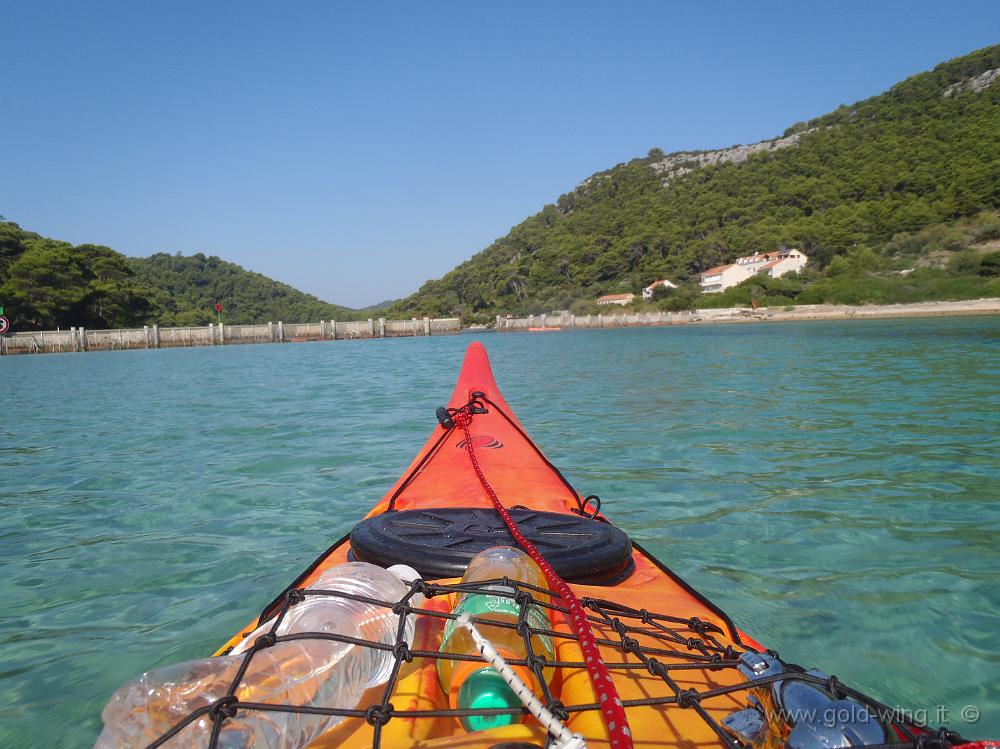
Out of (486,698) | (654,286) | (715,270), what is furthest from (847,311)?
(486,698)

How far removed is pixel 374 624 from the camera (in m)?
1.44

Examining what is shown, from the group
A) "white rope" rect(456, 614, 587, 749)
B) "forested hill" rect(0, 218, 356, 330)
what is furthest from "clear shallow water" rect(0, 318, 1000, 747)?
"forested hill" rect(0, 218, 356, 330)

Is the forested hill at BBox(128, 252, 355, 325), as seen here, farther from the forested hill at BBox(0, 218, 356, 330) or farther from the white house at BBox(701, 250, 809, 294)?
the white house at BBox(701, 250, 809, 294)

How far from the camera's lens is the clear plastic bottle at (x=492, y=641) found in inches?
46.2

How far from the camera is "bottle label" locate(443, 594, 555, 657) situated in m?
1.37

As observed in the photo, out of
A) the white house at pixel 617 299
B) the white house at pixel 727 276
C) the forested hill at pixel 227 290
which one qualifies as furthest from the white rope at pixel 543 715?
the forested hill at pixel 227 290

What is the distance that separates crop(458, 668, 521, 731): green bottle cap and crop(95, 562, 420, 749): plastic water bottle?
25 cm

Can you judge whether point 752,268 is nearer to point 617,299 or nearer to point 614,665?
point 617,299

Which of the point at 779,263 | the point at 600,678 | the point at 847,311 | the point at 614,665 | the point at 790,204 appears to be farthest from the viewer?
the point at 790,204

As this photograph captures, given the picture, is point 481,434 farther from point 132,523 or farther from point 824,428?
point 824,428

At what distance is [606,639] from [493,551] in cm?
42

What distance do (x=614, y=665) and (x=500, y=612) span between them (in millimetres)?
272

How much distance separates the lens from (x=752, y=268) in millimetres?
64250

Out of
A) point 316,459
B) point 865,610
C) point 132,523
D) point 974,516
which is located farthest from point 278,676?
point 316,459
